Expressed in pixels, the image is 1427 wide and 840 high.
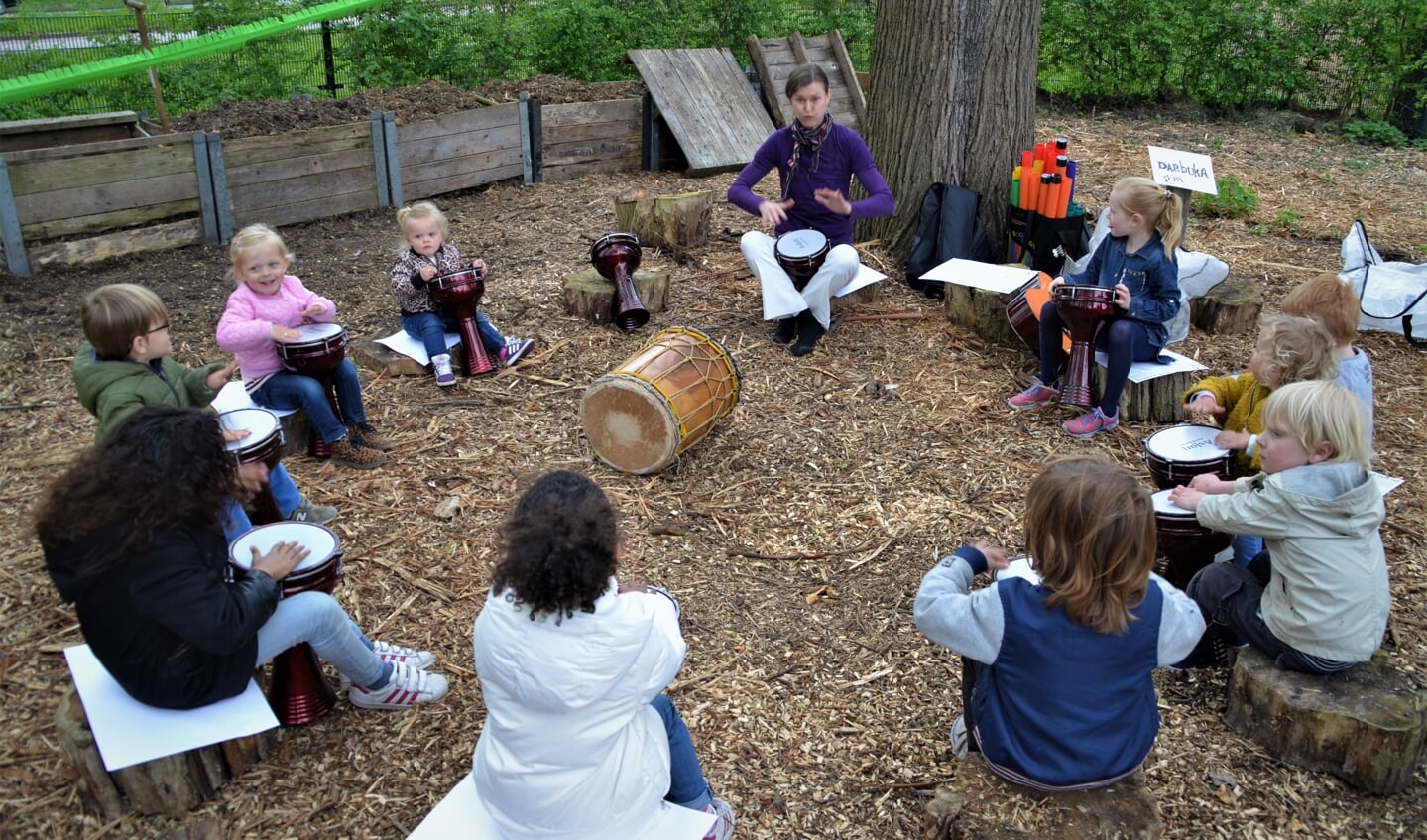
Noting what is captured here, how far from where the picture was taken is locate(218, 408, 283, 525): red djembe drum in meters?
3.77

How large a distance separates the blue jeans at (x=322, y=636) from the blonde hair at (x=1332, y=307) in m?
3.79

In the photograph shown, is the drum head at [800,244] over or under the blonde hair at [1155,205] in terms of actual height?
under

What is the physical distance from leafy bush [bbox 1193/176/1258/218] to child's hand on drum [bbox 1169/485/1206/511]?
245 inches

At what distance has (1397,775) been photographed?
316cm

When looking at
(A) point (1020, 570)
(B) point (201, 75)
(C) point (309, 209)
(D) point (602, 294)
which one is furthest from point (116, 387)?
(B) point (201, 75)

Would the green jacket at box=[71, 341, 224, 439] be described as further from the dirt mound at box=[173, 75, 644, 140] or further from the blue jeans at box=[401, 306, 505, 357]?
the dirt mound at box=[173, 75, 644, 140]

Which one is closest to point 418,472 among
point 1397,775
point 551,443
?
point 551,443

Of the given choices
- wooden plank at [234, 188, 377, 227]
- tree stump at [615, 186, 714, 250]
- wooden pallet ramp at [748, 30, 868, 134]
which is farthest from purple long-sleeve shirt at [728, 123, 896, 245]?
wooden pallet ramp at [748, 30, 868, 134]

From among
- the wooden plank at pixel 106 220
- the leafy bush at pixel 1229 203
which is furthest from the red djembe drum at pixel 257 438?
the leafy bush at pixel 1229 203

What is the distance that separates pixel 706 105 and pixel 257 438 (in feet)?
25.0

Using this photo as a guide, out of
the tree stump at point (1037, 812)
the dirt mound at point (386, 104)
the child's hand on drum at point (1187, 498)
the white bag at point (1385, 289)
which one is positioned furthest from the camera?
the dirt mound at point (386, 104)

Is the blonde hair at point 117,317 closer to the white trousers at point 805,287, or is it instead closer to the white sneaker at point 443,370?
the white sneaker at point 443,370

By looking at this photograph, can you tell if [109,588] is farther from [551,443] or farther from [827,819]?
[551,443]

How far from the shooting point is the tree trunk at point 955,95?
6.76m
